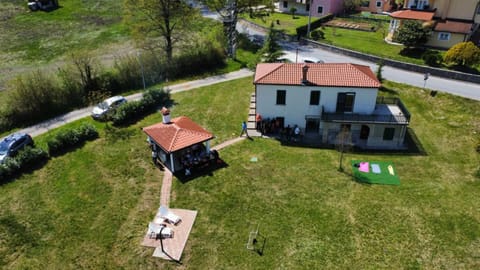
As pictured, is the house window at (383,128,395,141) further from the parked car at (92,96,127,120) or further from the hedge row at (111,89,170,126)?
the parked car at (92,96,127,120)

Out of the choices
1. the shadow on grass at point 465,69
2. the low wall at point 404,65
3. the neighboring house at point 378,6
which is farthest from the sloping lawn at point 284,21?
the shadow on grass at point 465,69

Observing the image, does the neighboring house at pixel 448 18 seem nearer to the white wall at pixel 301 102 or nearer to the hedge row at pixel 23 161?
the white wall at pixel 301 102

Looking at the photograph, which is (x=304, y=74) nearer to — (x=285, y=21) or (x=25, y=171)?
(x=25, y=171)

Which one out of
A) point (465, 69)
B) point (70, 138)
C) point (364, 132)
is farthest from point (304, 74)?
point (465, 69)

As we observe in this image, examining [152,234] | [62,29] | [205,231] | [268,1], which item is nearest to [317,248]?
[205,231]

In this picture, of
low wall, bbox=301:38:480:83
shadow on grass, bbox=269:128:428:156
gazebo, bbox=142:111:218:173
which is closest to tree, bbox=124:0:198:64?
gazebo, bbox=142:111:218:173

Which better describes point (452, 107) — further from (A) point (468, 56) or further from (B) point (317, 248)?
(B) point (317, 248)
